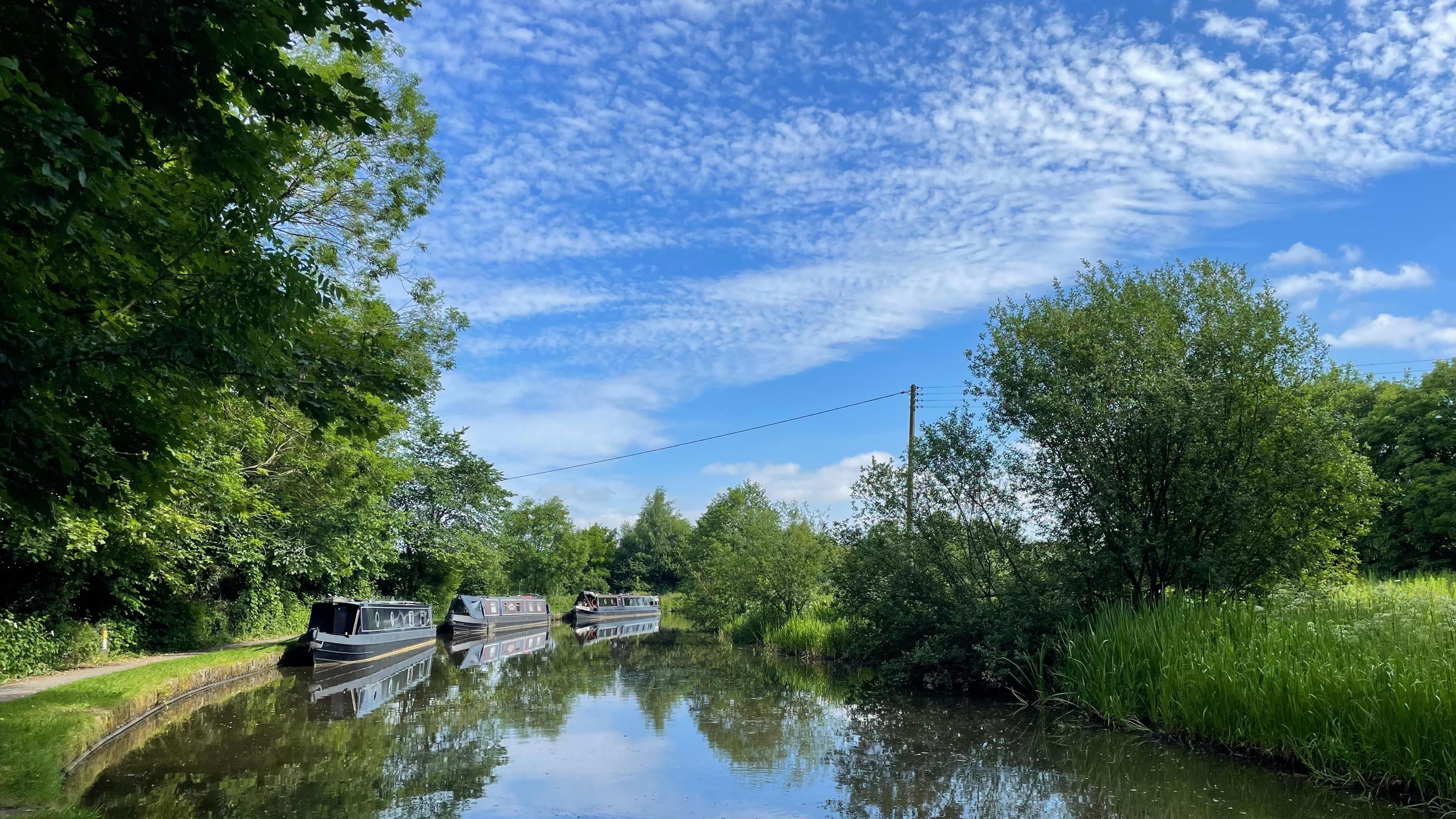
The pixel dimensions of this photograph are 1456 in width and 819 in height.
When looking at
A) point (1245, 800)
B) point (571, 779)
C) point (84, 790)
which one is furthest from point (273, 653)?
point (1245, 800)

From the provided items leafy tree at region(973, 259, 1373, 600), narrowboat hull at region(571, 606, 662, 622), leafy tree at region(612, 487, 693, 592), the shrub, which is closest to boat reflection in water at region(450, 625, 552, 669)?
narrowboat hull at region(571, 606, 662, 622)

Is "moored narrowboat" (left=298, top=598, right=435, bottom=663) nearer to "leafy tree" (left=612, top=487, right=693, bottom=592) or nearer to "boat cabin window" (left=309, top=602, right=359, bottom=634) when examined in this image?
"boat cabin window" (left=309, top=602, right=359, bottom=634)

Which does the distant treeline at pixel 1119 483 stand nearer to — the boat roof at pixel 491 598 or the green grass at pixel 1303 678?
the green grass at pixel 1303 678

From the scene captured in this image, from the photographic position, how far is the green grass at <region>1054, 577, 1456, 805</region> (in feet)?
22.8

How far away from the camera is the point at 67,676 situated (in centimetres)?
1203

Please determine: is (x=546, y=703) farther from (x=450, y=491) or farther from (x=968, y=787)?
(x=450, y=491)

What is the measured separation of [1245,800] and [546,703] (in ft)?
33.1

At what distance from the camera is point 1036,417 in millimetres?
13383

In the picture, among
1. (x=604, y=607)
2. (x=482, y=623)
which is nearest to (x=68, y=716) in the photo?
(x=482, y=623)

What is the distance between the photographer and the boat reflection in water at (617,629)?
30.8 meters

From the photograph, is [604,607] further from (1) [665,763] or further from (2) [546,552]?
(1) [665,763]

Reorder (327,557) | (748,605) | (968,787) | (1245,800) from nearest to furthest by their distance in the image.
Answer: (1245,800) < (968,787) < (327,557) < (748,605)

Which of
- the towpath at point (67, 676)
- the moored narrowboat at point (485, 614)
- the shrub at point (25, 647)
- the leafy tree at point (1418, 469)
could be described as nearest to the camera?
the towpath at point (67, 676)

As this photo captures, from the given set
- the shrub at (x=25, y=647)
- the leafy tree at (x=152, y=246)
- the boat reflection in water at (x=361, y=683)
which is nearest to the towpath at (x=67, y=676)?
the shrub at (x=25, y=647)
